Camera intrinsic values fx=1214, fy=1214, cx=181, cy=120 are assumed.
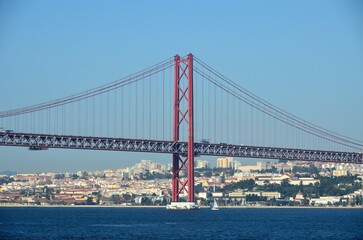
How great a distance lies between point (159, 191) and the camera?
16638 centimetres

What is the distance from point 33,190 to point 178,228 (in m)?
121

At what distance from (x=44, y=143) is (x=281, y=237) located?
28744 millimetres

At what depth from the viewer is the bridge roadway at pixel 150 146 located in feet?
266

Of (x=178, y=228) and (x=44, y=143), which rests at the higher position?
(x=44, y=143)

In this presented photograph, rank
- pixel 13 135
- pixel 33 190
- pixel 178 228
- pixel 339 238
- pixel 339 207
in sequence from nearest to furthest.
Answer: pixel 339 238 → pixel 178 228 → pixel 13 135 → pixel 339 207 → pixel 33 190

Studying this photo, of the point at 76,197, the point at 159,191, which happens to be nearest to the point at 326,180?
the point at 159,191

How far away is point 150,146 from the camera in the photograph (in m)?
85.1

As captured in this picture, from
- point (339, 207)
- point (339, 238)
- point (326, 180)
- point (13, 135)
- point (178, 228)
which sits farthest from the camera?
point (326, 180)

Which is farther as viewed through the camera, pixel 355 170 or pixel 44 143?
pixel 355 170

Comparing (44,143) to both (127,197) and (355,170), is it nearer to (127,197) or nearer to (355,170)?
(127,197)

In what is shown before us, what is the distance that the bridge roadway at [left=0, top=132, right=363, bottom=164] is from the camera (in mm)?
81125

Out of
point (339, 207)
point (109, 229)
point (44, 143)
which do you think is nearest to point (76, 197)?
point (339, 207)

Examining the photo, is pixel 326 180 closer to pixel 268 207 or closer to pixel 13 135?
pixel 268 207

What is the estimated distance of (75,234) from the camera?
58812mm
